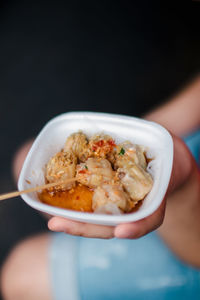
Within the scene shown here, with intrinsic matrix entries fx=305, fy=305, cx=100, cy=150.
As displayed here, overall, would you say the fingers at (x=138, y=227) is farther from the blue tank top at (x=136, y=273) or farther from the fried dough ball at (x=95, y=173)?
the blue tank top at (x=136, y=273)

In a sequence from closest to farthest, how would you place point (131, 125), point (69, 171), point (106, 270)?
point (69, 171) < point (131, 125) < point (106, 270)

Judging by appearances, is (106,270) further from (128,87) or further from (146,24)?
(146,24)

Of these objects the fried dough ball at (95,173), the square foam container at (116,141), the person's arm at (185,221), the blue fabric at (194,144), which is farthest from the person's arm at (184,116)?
the fried dough ball at (95,173)

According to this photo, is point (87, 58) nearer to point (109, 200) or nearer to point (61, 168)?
point (61, 168)

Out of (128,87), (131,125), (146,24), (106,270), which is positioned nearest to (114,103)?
(128,87)

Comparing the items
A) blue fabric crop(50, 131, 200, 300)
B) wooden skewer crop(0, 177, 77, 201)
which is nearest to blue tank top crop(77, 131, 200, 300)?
blue fabric crop(50, 131, 200, 300)

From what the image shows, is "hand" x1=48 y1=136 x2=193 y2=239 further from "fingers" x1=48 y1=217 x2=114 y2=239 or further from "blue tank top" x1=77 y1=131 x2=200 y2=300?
"blue tank top" x1=77 y1=131 x2=200 y2=300
